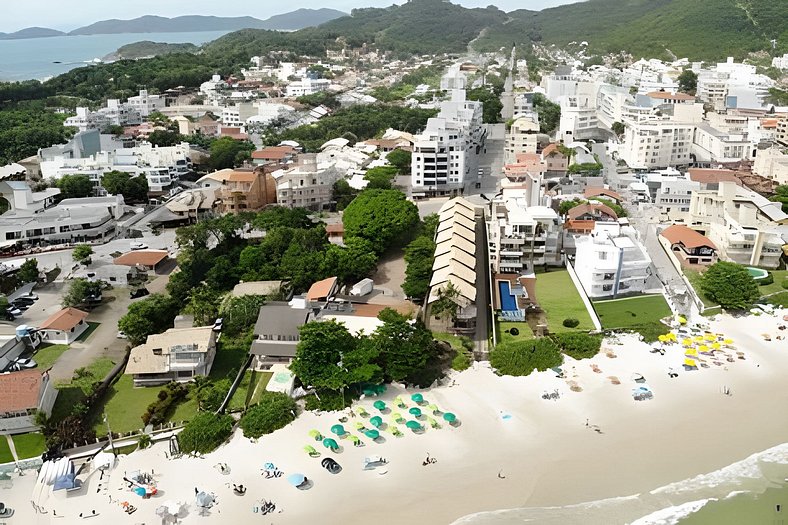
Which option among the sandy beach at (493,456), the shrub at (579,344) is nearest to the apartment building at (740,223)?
the sandy beach at (493,456)

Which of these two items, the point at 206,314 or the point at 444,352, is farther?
the point at 206,314

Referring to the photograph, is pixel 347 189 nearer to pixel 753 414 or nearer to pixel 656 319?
pixel 656 319

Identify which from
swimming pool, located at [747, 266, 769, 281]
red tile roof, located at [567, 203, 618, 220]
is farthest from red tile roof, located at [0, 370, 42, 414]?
swimming pool, located at [747, 266, 769, 281]

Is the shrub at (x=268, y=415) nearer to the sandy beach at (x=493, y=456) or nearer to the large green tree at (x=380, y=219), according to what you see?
the sandy beach at (x=493, y=456)

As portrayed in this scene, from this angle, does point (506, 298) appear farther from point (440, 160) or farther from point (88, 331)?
point (440, 160)

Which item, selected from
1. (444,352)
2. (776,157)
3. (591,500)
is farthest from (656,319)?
(776,157)

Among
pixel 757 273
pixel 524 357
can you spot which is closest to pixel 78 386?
pixel 524 357

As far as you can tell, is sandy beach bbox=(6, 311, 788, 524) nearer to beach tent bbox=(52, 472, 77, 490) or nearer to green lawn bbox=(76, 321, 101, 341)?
beach tent bbox=(52, 472, 77, 490)
